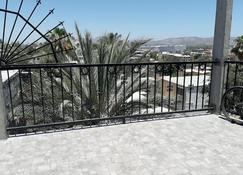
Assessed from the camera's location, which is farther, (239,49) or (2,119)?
(239,49)

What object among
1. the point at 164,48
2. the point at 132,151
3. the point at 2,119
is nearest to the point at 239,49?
the point at 164,48

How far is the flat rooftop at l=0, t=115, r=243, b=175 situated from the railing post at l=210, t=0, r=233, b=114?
2.02 feet

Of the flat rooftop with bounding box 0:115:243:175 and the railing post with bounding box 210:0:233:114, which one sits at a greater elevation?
the railing post with bounding box 210:0:233:114

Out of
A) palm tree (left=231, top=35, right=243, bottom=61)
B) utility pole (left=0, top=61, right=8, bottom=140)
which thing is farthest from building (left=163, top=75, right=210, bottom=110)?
palm tree (left=231, top=35, right=243, bottom=61)

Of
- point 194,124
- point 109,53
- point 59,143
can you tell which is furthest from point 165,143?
point 109,53

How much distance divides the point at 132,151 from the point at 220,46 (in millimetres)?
2158

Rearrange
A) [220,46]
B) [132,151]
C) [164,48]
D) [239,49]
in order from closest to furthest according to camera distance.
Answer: [132,151] < [220,46] < [239,49] < [164,48]

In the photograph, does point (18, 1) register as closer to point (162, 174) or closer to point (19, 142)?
point (19, 142)

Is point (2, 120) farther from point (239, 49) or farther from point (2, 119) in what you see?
point (239, 49)

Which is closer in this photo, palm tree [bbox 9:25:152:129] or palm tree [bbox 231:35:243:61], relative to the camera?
palm tree [bbox 9:25:152:129]

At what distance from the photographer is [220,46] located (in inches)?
138

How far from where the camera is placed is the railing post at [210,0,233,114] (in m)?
3.32

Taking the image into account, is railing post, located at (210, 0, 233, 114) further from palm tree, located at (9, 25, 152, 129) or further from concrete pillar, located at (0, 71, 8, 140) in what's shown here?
concrete pillar, located at (0, 71, 8, 140)

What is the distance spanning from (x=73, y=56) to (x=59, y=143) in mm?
3542
